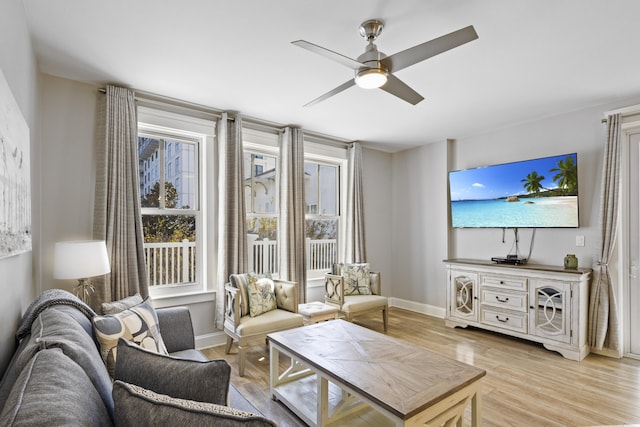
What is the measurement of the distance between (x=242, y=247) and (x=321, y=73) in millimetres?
2008

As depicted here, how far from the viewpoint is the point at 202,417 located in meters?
0.78

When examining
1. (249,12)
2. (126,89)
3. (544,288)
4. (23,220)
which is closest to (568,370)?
(544,288)

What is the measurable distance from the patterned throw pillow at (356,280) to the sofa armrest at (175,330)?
7.65 ft

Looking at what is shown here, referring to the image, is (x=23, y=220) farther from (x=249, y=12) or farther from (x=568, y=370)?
(x=568, y=370)

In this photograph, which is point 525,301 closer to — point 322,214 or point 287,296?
point 287,296

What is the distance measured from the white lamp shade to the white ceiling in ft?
4.68

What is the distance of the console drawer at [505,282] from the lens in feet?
11.9

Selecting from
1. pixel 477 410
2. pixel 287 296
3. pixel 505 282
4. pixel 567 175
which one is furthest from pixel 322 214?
pixel 477 410

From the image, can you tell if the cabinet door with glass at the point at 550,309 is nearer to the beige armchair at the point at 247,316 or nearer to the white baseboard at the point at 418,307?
the white baseboard at the point at 418,307

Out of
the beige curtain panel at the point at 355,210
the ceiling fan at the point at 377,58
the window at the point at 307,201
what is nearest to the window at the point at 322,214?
the window at the point at 307,201

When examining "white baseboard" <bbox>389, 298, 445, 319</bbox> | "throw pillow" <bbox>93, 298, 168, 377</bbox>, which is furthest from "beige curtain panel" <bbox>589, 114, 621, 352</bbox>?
Result: "throw pillow" <bbox>93, 298, 168, 377</bbox>

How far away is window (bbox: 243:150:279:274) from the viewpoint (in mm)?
4141

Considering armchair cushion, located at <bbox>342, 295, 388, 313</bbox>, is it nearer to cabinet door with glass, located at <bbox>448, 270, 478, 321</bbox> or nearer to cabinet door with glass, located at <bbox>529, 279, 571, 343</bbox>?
cabinet door with glass, located at <bbox>448, 270, 478, 321</bbox>

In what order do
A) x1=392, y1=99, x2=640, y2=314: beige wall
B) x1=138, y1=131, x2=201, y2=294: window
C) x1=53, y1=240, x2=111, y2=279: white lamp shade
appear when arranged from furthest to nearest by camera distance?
x1=392, y1=99, x2=640, y2=314: beige wall → x1=138, y1=131, x2=201, y2=294: window → x1=53, y1=240, x2=111, y2=279: white lamp shade
